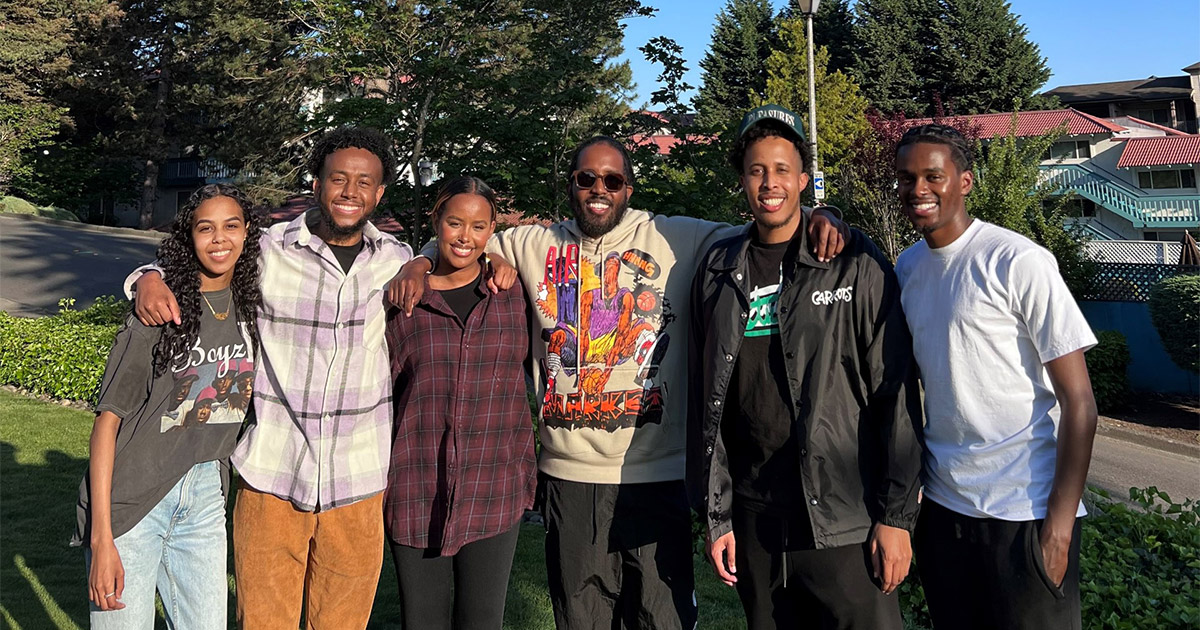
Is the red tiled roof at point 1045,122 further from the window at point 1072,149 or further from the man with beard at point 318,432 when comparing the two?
the man with beard at point 318,432

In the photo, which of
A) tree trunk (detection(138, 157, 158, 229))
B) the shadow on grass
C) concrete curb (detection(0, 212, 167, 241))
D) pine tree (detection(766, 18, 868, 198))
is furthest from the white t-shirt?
tree trunk (detection(138, 157, 158, 229))

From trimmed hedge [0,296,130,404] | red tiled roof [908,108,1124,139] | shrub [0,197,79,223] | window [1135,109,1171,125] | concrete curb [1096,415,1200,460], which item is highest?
window [1135,109,1171,125]

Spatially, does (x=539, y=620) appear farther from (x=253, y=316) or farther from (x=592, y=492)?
(x=253, y=316)

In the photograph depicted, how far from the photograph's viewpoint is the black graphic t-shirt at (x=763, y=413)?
2.57 m

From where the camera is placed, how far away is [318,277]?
290 centimetres

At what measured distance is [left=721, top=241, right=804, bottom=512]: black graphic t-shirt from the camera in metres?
2.57

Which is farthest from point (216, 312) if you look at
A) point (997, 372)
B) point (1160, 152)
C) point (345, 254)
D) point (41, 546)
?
point (1160, 152)

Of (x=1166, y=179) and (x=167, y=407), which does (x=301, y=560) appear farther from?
(x=1166, y=179)

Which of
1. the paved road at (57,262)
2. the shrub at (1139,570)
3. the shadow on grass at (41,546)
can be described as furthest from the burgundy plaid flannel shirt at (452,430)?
the paved road at (57,262)

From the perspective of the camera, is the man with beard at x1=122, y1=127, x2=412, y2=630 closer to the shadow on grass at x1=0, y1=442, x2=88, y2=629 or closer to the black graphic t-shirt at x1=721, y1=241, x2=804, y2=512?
the black graphic t-shirt at x1=721, y1=241, x2=804, y2=512

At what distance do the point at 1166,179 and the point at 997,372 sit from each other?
132ft

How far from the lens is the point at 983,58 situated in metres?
36.5

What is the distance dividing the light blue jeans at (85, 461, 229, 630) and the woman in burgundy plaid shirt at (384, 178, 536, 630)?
59 cm

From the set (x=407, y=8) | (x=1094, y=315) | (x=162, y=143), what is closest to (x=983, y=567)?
(x=407, y=8)
